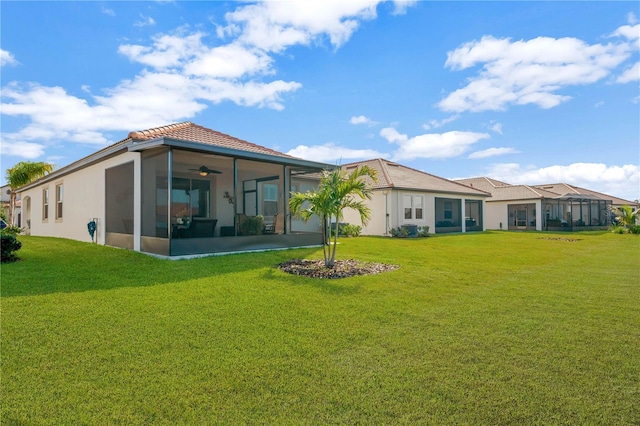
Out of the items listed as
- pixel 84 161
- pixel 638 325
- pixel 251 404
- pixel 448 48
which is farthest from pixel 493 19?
pixel 84 161

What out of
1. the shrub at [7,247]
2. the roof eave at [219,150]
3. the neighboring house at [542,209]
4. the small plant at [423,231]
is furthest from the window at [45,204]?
the neighboring house at [542,209]

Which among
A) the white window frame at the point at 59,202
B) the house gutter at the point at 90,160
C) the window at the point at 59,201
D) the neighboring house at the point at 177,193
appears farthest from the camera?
the window at the point at 59,201

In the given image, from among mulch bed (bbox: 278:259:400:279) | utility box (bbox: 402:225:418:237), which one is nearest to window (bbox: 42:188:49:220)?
mulch bed (bbox: 278:259:400:279)

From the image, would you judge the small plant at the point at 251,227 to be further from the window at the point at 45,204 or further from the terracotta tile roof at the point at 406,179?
the window at the point at 45,204

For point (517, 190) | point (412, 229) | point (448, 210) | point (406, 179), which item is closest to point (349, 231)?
point (412, 229)

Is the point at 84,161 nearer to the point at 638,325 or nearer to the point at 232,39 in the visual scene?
the point at 232,39

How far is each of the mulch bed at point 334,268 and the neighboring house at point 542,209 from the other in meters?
24.2

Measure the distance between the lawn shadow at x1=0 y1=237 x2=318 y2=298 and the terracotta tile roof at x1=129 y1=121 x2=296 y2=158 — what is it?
10.5ft

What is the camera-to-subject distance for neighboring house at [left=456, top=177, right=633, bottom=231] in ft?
93.6

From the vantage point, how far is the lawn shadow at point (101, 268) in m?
6.32

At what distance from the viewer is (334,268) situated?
28.2ft

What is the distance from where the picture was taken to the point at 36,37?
10297 millimetres

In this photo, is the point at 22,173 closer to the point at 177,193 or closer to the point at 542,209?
the point at 177,193

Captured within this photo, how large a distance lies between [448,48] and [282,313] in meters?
12.0
